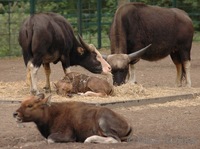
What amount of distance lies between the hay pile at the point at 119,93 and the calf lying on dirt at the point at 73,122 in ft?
11.4

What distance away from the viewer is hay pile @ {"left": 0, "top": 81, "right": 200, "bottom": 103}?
45.0ft

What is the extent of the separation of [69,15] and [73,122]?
17150mm

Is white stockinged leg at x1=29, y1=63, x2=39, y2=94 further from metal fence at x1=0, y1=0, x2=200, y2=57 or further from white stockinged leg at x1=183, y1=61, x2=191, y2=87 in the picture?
metal fence at x1=0, y1=0, x2=200, y2=57

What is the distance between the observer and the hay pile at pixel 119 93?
13.7m

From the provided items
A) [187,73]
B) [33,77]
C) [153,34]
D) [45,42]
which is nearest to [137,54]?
[153,34]

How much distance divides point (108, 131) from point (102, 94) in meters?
4.27

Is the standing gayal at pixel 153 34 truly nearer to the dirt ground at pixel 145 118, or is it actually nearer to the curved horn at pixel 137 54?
the curved horn at pixel 137 54

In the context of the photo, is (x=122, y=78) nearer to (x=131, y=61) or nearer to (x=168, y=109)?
(x=131, y=61)

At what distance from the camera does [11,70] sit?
21.6 meters

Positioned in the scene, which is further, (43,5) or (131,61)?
(43,5)

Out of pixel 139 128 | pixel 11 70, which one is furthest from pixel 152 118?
pixel 11 70

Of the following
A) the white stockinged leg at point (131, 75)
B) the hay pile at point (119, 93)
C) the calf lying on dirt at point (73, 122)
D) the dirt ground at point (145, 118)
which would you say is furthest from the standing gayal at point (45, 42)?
the calf lying on dirt at point (73, 122)

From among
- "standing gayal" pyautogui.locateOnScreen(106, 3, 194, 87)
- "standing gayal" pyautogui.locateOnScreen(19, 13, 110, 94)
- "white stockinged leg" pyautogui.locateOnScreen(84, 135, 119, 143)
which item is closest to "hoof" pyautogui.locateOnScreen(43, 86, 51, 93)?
"standing gayal" pyautogui.locateOnScreen(19, 13, 110, 94)

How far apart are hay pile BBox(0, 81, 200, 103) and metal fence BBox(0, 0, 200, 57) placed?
9.25 metres
